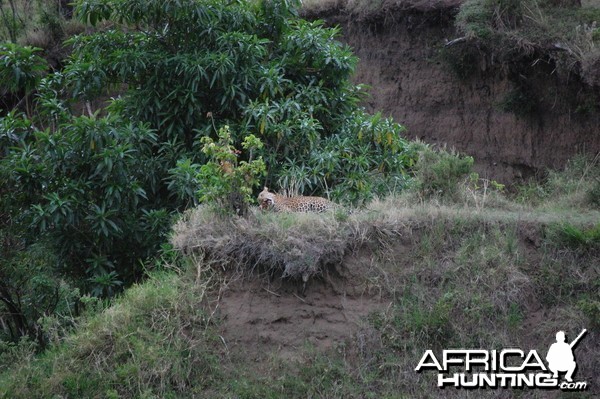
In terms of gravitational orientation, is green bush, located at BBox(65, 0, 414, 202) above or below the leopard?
above

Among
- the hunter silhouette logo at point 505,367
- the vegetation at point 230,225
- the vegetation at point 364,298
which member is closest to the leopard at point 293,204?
the vegetation at point 230,225

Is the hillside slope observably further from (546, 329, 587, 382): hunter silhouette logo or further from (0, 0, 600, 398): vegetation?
(546, 329, 587, 382): hunter silhouette logo

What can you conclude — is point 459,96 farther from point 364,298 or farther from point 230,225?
point 230,225

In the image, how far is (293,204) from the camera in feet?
35.8

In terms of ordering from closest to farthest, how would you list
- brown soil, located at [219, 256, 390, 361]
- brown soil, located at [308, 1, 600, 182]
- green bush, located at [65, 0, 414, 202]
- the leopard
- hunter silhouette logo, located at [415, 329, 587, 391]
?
hunter silhouette logo, located at [415, 329, 587, 391] < brown soil, located at [219, 256, 390, 361] < the leopard < green bush, located at [65, 0, 414, 202] < brown soil, located at [308, 1, 600, 182]

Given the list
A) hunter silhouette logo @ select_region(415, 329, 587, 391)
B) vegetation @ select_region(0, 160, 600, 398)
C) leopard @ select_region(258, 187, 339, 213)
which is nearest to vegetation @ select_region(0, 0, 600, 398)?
vegetation @ select_region(0, 160, 600, 398)

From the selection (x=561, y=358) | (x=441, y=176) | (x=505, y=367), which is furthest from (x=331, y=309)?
A: (x=441, y=176)

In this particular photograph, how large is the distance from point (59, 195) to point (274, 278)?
3.43m

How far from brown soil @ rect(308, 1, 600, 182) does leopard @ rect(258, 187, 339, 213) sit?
25.1 feet

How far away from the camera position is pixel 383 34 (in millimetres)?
20219

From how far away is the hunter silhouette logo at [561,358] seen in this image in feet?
29.2

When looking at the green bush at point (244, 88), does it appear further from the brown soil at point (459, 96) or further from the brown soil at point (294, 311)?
the brown soil at point (459, 96)

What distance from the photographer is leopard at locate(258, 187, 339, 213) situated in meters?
10.8

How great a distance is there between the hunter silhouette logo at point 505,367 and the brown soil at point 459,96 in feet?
27.5
